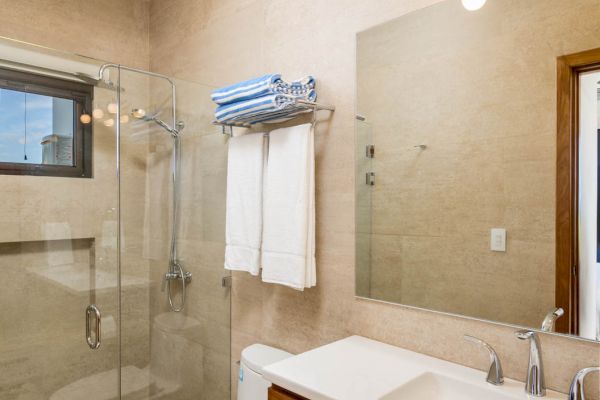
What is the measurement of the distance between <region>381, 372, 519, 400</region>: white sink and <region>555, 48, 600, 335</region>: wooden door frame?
25 centimetres

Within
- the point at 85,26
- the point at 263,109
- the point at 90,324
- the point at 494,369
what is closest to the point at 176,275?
the point at 90,324

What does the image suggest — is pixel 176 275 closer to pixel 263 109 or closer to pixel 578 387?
pixel 263 109

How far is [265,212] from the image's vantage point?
1.68 m

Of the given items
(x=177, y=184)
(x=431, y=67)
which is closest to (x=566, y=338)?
(x=431, y=67)

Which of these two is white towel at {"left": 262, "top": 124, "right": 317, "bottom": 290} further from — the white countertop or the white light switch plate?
the white light switch plate

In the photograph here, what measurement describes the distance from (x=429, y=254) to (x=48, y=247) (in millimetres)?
1572

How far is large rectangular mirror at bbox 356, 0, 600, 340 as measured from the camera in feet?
3.49

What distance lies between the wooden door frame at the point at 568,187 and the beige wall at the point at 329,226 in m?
0.11

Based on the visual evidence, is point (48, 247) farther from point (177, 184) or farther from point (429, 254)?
point (429, 254)

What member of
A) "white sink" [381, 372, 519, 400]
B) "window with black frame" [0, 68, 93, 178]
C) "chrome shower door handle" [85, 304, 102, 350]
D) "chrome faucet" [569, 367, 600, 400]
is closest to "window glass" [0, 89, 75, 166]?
"window with black frame" [0, 68, 93, 178]

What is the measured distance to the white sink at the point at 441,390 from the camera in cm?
108

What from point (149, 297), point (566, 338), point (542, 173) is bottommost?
→ point (149, 297)

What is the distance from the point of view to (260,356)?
171cm

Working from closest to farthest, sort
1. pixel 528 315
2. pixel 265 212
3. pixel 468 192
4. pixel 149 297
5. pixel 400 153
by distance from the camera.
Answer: pixel 528 315 < pixel 468 192 < pixel 400 153 < pixel 265 212 < pixel 149 297
